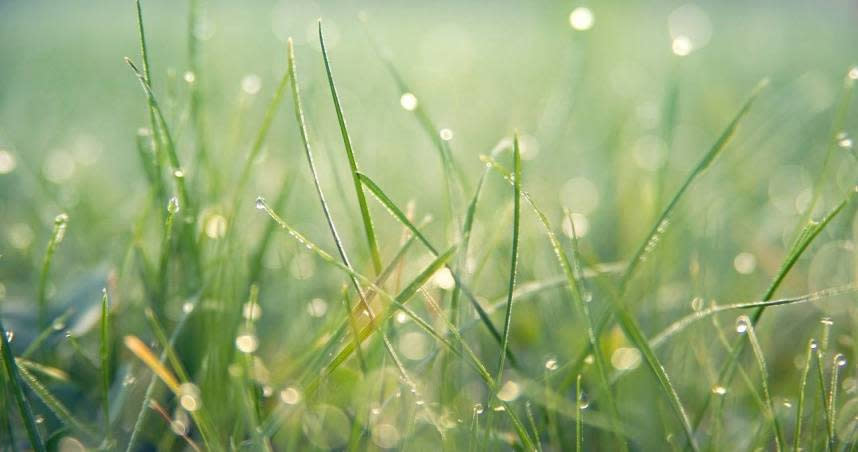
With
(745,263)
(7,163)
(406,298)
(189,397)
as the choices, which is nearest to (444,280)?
(406,298)

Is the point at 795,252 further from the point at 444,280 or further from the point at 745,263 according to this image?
the point at 745,263

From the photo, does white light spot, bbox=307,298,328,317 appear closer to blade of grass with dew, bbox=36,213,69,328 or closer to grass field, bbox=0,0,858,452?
grass field, bbox=0,0,858,452

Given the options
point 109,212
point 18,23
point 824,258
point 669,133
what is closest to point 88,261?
point 109,212

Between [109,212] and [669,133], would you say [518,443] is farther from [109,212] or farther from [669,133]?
[109,212]

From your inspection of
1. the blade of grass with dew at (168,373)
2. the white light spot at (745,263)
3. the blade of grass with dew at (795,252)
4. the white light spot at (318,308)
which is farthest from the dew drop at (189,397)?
the white light spot at (745,263)

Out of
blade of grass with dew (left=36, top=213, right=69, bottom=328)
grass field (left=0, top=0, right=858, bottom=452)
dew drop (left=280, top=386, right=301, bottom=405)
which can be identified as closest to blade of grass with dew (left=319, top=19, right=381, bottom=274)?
grass field (left=0, top=0, right=858, bottom=452)

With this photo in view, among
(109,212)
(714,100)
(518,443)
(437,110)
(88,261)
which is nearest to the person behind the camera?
(518,443)

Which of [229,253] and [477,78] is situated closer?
[229,253]
